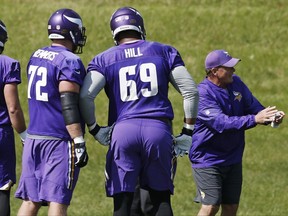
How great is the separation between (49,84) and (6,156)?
1.06m

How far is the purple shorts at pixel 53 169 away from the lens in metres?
8.35

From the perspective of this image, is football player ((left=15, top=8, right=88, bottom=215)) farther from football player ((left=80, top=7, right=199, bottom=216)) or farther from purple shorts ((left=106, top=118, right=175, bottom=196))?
purple shorts ((left=106, top=118, right=175, bottom=196))

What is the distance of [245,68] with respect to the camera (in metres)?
18.7

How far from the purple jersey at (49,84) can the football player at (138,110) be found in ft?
0.59

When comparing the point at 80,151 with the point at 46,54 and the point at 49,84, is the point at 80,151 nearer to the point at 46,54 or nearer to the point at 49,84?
the point at 49,84

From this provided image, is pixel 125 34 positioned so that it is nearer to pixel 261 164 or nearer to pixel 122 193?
pixel 122 193

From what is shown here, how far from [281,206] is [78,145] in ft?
15.3

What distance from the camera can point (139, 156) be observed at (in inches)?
323

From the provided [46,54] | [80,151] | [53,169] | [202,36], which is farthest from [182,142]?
[202,36]

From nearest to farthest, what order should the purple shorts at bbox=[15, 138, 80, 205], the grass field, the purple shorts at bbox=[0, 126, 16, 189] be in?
1. the purple shorts at bbox=[15, 138, 80, 205]
2. the purple shorts at bbox=[0, 126, 16, 189]
3. the grass field

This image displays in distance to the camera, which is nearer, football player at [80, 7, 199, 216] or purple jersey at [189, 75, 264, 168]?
football player at [80, 7, 199, 216]

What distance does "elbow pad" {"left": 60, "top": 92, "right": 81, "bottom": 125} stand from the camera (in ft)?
26.8

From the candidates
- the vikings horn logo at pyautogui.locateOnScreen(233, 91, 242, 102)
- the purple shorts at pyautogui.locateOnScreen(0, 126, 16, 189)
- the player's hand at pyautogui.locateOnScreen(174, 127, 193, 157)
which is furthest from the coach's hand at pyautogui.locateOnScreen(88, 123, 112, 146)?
the vikings horn logo at pyautogui.locateOnScreen(233, 91, 242, 102)

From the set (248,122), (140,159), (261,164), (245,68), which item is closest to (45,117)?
(140,159)
